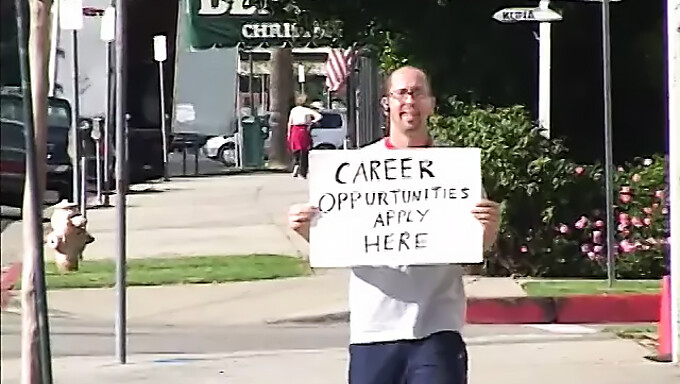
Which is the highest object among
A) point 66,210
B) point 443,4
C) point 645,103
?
point 443,4

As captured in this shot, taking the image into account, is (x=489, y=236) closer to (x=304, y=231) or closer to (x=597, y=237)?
(x=304, y=231)

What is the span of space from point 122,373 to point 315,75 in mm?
53036

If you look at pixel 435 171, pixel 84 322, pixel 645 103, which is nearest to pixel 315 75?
pixel 645 103

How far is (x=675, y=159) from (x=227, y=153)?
30.7 m

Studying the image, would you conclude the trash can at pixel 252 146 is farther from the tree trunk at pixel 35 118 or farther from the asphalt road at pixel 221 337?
the tree trunk at pixel 35 118

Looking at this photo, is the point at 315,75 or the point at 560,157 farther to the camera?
the point at 315,75

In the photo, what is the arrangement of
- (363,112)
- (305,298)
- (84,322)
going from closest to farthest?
1. (84,322)
2. (305,298)
3. (363,112)

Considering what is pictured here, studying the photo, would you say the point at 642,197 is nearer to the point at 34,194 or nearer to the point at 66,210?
the point at 66,210

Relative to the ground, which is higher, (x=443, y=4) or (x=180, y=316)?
(x=443, y=4)

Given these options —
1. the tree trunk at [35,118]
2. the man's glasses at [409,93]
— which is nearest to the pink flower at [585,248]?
the tree trunk at [35,118]

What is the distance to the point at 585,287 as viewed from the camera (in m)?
13.2

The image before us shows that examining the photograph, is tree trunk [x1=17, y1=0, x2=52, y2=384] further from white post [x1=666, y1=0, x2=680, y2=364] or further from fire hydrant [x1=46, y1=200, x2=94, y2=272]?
fire hydrant [x1=46, y1=200, x2=94, y2=272]

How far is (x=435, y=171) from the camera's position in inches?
231

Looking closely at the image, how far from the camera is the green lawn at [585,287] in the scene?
42.1 ft
